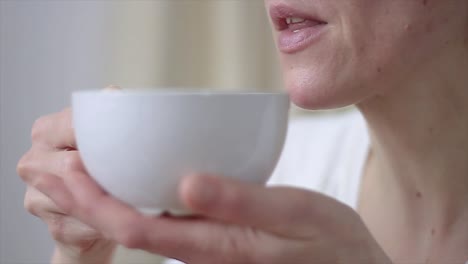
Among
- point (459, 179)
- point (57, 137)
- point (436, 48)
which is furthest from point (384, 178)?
point (57, 137)

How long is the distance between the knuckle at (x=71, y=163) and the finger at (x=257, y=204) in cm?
18

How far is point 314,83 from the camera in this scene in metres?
0.80

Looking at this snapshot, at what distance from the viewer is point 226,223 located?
457 millimetres

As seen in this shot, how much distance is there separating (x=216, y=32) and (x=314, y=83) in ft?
2.62

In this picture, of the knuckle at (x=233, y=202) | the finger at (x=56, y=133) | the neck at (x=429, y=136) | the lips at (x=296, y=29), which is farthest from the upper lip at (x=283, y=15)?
the knuckle at (x=233, y=202)

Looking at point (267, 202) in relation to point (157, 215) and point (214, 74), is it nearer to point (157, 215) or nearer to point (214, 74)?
point (157, 215)

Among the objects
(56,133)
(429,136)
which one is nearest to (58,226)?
(56,133)

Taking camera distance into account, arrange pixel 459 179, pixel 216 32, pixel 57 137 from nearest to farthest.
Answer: pixel 57 137 < pixel 459 179 < pixel 216 32

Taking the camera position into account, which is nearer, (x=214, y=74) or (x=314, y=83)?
(x=314, y=83)

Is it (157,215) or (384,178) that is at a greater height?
(157,215)

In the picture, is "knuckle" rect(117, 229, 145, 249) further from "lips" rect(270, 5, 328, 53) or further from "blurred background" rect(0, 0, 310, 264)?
"blurred background" rect(0, 0, 310, 264)

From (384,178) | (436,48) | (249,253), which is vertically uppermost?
(436,48)

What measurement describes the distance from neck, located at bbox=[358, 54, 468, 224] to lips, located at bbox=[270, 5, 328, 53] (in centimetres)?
15

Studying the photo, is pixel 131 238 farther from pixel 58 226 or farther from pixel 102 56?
pixel 102 56
